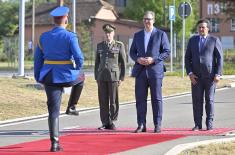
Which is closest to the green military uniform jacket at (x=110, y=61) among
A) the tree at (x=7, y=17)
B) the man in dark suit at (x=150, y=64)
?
the man in dark suit at (x=150, y=64)

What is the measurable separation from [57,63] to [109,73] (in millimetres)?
2712

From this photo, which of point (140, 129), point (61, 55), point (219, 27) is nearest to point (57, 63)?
point (61, 55)

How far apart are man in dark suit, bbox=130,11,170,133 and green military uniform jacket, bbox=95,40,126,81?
681 millimetres

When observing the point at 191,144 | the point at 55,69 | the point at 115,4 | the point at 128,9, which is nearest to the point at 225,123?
the point at 191,144

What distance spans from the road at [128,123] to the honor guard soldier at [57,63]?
3.83 feet

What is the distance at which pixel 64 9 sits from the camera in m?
9.95

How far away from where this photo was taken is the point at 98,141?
36.0 ft

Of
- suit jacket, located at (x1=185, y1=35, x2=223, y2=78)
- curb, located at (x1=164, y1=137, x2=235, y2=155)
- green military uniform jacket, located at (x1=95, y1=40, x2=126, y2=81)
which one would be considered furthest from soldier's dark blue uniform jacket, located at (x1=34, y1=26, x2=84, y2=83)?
suit jacket, located at (x1=185, y1=35, x2=223, y2=78)

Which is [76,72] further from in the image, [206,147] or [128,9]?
[128,9]

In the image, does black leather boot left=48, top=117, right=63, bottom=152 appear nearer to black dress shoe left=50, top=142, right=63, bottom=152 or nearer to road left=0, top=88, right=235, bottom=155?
black dress shoe left=50, top=142, right=63, bottom=152

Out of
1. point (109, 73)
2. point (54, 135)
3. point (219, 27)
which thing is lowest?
point (54, 135)

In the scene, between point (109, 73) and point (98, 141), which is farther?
point (109, 73)

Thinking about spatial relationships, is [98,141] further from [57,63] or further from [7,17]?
Answer: [7,17]

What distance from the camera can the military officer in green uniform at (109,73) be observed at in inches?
498
